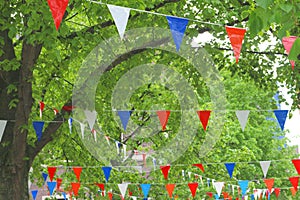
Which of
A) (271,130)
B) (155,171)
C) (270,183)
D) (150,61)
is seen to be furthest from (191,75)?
(271,130)

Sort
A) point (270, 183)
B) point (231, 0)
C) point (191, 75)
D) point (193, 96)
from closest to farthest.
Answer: point (231, 0) < point (191, 75) < point (193, 96) < point (270, 183)

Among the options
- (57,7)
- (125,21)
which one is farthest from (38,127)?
(57,7)

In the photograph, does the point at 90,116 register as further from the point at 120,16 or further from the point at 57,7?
the point at 57,7

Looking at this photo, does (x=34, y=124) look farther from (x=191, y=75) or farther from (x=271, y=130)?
(x=271, y=130)

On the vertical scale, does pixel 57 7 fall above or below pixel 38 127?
above

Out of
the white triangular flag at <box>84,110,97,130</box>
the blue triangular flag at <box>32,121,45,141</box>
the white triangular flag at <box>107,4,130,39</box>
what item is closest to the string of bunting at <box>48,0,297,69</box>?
A: the white triangular flag at <box>107,4,130,39</box>

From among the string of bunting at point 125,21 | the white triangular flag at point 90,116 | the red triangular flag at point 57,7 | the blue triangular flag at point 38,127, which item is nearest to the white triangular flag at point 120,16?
the string of bunting at point 125,21

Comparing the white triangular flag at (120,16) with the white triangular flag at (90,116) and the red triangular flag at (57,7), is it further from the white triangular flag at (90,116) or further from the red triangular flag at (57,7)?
the white triangular flag at (90,116)

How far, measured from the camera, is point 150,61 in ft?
41.0

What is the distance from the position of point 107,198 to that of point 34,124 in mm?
8010

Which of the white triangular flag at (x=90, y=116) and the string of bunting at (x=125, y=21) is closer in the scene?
the string of bunting at (x=125, y=21)

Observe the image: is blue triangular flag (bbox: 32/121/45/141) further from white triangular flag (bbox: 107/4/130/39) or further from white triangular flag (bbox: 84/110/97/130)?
white triangular flag (bbox: 107/4/130/39)

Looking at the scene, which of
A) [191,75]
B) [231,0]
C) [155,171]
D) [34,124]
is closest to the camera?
[231,0]

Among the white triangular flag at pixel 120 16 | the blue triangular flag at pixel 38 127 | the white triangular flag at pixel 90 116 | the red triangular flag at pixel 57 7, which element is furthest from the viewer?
the blue triangular flag at pixel 38 127
